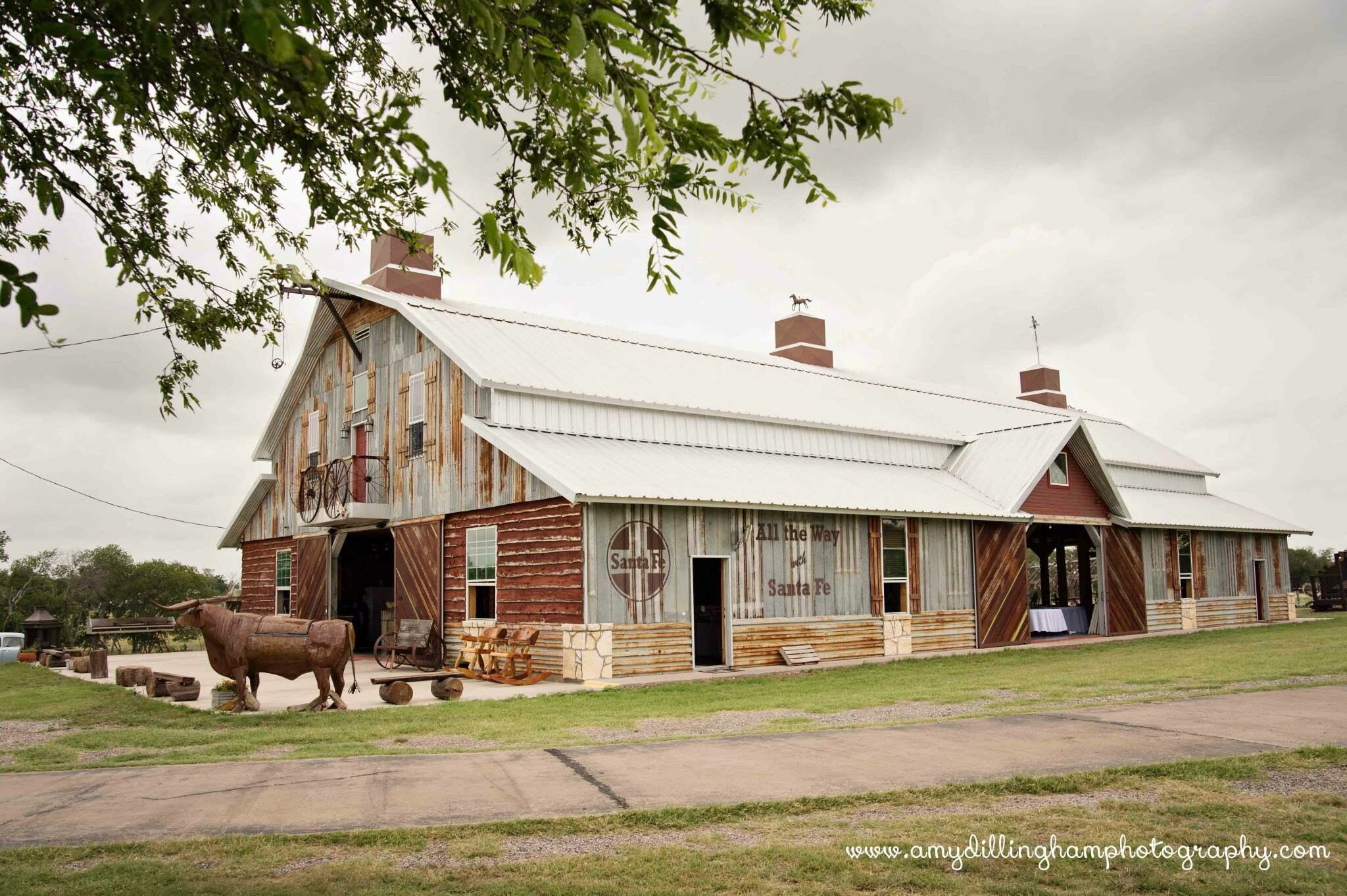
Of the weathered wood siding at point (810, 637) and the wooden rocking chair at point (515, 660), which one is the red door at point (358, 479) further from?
the weathered wood siding at point (810, 637)

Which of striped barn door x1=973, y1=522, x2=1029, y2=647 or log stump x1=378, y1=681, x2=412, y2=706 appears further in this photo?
striped barn door x1=973, y1=522, x2=1029, y2=647

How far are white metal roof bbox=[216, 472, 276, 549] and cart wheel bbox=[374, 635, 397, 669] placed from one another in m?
8.31

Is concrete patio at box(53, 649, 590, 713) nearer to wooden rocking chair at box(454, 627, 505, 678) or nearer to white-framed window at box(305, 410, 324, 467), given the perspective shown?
wooden rocking chair at box(454, 627, 505, 678)

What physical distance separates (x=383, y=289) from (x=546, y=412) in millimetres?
7032

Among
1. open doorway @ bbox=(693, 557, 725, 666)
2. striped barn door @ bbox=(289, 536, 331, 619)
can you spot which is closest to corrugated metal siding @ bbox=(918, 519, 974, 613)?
open doorway @ bbox=(693, 557, 725, 666)

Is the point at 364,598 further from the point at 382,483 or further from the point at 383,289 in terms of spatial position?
the point at 383,289

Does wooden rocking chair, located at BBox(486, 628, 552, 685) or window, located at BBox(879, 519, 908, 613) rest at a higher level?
window, located at BBox(879, 519, 908, 613)

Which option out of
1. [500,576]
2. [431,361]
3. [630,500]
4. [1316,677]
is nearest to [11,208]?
[630,500]

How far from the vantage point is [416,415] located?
22.0 m

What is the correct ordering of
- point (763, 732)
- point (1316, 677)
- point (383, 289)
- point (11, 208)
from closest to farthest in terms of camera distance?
point (11, 208) < point (763, 732) < point (1316, 677) < point (383, 289)

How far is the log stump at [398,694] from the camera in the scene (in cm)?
1443

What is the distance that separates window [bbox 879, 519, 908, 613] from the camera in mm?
22078

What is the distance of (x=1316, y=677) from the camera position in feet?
46.7

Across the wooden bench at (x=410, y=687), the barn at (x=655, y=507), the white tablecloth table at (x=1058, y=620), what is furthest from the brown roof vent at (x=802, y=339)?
the wooden bench at (x=410, y=687)
